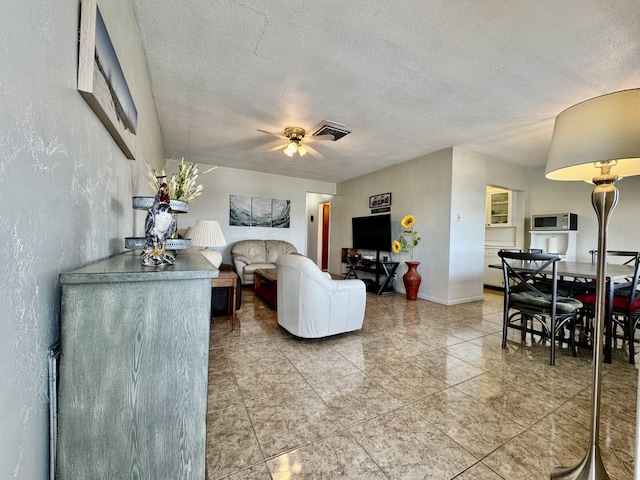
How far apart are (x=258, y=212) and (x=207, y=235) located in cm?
342

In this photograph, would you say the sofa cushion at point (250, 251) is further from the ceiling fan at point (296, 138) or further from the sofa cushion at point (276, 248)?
the ceiling fan at point (296, 138)

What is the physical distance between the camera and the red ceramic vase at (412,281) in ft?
15.5

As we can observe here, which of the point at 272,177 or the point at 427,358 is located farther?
the point at 272,177

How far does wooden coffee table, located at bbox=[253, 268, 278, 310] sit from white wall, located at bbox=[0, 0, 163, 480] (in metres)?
2.73

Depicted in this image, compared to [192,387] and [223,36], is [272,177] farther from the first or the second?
[192,387]

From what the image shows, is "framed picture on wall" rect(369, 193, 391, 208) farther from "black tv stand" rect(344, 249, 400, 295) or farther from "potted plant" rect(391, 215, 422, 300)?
"black tv stand" rect(344, 249, 400, 295)

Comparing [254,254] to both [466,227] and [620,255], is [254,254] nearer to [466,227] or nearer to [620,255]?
[466,227]

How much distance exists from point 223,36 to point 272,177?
14.4 ft

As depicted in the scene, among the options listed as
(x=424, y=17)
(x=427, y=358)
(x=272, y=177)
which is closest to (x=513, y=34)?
(x=424, y=17)

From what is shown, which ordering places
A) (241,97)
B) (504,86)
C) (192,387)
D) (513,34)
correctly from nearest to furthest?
(192,387), (513,34), (504,86), (241,97)

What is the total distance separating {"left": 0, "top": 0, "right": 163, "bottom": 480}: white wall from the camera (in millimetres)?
559

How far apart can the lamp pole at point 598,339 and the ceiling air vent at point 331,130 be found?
2739mm

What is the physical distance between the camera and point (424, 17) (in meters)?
1.80

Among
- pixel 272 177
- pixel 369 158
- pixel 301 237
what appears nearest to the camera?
pixel 369 158
